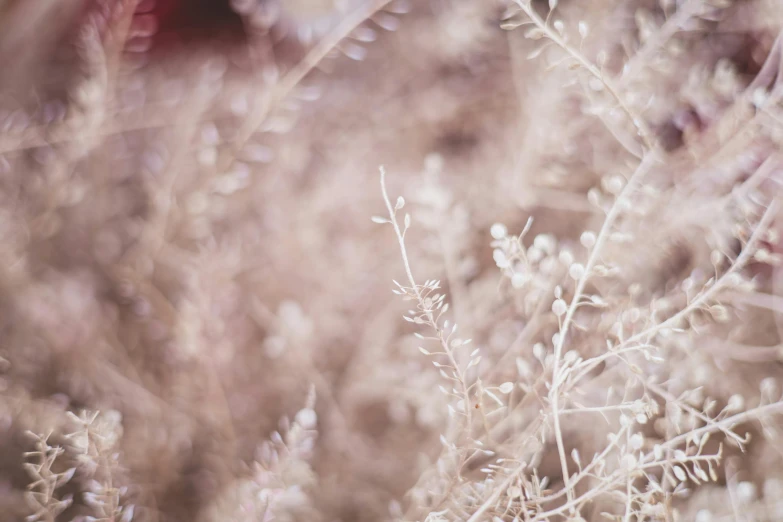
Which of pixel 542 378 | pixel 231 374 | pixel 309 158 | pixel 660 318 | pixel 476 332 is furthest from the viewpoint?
pixel 309 158

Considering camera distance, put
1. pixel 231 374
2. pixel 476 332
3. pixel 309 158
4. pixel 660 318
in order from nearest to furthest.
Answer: pixel 660 318, pixel 476 332, pixel 231 374, pixel 309 158

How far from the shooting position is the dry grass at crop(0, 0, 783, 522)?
495 mm

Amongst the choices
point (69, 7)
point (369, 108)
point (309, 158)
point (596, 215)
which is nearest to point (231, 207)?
point (309, 158)

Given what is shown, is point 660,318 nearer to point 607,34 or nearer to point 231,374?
point 607,34

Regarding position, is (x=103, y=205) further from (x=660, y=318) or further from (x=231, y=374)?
(x=660, y=318)

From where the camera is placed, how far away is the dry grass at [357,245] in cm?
49

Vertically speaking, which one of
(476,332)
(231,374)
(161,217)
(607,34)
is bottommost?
(231,374)

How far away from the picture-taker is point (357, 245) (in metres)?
0.75

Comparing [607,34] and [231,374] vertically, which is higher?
[607,34]

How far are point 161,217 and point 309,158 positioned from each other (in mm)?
297

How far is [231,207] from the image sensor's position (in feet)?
2.59

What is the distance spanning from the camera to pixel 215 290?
0.67 meters

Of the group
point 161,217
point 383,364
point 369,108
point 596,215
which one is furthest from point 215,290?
point 596,215

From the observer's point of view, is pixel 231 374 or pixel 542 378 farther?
pixel 231 374
